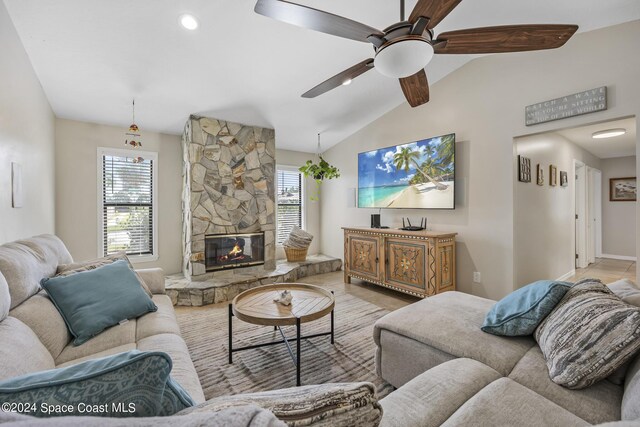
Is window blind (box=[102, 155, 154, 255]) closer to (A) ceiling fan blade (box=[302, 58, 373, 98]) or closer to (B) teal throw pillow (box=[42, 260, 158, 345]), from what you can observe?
(B) teal throw pillow (box=[42, 260, 158, 345])

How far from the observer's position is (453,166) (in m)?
3.47

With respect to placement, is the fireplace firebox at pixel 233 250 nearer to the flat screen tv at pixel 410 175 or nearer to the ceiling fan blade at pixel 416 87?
the flat screen tv at pixel 410 175

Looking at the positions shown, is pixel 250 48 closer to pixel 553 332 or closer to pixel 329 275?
pixel 553 332

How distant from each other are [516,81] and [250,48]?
291cm

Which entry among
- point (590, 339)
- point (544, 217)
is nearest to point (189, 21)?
point (590, 339)

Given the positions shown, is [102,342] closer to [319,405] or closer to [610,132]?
[319,405]

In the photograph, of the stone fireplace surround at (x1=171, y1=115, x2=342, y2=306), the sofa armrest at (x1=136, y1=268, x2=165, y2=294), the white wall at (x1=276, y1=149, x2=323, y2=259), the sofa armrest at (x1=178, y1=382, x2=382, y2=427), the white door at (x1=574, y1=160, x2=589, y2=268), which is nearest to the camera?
the sofa armrest at (x1=178, y1=382, x2=382, y2=427)

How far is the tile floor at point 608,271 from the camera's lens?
15.0 feet

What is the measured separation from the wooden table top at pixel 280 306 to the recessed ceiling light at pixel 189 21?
2374 millimetres

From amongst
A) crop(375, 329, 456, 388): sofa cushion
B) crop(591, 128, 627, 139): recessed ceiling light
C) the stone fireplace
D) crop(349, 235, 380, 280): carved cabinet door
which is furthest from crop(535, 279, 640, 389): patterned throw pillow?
crop(591, 128, 627, 139): recessed ceiling light

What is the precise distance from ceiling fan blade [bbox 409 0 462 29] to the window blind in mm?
3901

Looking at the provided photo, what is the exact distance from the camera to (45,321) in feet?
4.92

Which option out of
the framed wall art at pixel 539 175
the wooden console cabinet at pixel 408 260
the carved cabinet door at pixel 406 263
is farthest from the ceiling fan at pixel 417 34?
the framed wall art at pixel 539 175

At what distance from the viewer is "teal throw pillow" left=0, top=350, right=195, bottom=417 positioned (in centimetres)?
57
